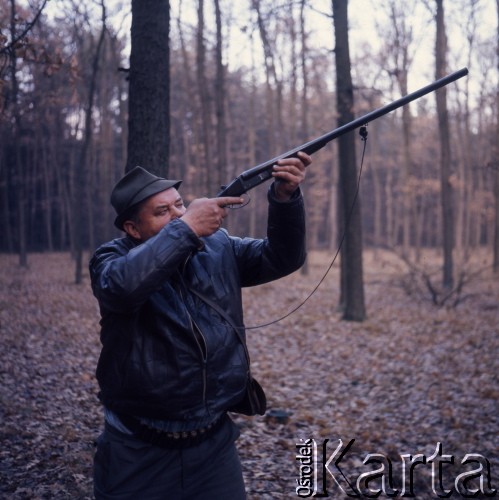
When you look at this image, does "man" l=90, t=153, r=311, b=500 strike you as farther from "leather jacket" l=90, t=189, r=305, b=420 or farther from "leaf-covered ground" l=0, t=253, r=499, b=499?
"leaf-covered ground" l=0, t=253, r=499, b=499

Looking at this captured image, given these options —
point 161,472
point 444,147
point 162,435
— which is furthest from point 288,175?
point 444,147

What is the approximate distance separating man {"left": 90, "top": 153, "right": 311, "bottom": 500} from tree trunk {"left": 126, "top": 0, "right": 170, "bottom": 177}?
284cm

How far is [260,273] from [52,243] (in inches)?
1389

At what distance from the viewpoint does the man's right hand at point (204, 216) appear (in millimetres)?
2402

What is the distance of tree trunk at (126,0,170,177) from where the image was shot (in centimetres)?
539

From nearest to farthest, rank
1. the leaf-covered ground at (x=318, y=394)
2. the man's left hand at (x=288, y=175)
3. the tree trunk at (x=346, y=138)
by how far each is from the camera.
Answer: the man's left hand at (x=288, y=175) < the leaf-covered ground at (x=318, y=394) < the tree trunk at (x=346, y=138)

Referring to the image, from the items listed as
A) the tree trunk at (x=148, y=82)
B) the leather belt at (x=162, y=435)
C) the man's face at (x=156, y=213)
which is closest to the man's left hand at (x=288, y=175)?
the man's face at (x=156, y=213)

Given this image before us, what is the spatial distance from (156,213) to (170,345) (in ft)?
2.25

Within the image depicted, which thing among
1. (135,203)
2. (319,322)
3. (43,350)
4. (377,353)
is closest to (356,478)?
(135,203)

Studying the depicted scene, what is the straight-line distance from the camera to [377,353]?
1002 cm

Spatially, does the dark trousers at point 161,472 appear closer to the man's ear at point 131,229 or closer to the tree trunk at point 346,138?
the man's ear at point 131,229

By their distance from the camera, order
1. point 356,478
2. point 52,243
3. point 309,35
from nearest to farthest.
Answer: point 356,478 → point 309,35 → point 52,243

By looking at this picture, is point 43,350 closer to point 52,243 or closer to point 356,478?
point 356,478

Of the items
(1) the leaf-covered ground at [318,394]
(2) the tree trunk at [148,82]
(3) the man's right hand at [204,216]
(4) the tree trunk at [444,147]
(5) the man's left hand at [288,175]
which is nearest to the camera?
(3) the man's right hand at [204,216]
